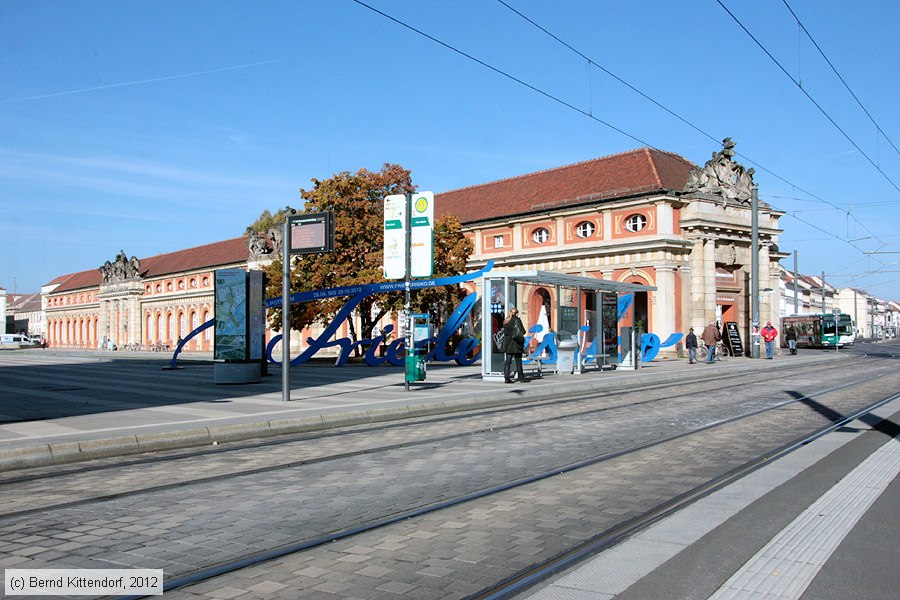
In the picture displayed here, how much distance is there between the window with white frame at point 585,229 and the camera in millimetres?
50688

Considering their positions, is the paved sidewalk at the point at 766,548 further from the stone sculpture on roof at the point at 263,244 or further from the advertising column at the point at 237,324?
the stone sculpture on roof at the point at 263,244

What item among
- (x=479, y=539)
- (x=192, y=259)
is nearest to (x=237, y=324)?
(x=479, y=539)

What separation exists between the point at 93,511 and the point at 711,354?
33.6 meters

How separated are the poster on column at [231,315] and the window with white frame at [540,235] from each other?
3519 cm

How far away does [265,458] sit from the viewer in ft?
32.0

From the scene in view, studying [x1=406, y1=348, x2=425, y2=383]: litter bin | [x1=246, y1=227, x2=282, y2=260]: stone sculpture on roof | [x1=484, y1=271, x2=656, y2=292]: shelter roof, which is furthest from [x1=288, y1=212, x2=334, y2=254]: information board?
[x1=246, y1=227, x2=282, y2=260]: stone sculpture on roof

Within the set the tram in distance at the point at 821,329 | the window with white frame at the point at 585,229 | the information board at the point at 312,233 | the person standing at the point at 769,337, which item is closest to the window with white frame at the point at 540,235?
the window with white frame at the point at 585,229

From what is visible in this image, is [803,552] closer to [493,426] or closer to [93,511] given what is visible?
[93,511]

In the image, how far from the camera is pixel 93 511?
678 centimetres

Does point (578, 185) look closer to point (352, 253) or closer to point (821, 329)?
point (352, 253)

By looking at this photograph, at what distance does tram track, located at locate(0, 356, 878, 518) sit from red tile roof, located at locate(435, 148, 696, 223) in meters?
35.0

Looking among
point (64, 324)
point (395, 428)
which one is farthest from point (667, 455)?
point (64, 324)

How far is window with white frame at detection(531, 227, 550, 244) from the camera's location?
176 ft

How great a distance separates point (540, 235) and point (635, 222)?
7.87 metres
